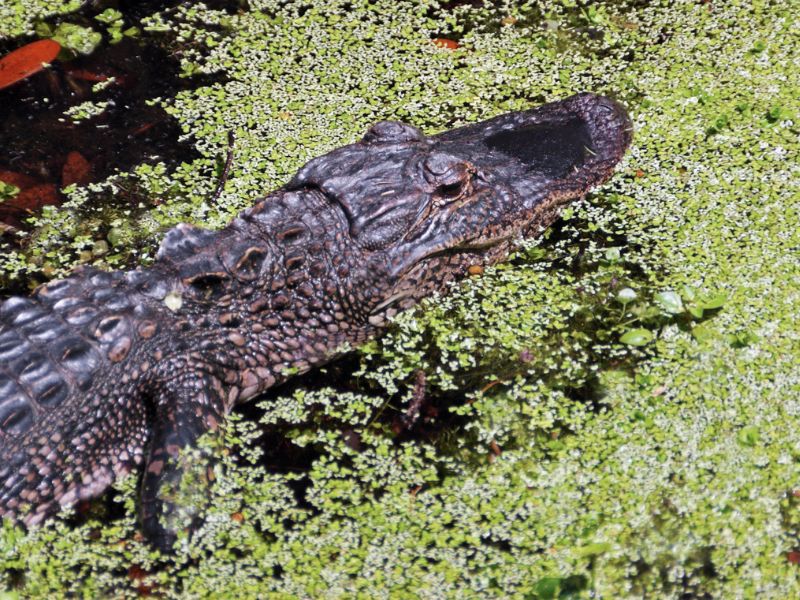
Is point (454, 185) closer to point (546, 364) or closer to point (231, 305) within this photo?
point (546, 364)

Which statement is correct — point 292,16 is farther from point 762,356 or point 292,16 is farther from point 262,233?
point 762,356

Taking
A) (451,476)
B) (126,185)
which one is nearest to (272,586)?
(451,476)

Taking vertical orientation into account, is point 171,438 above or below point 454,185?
below

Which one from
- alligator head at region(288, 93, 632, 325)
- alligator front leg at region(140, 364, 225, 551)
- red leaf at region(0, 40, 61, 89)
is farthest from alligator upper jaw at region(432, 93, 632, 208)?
red leaf at region(0, 40, 61, 89)

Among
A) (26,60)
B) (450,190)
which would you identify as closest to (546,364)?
(450,190)

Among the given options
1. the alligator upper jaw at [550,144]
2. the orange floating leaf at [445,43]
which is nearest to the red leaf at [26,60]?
the orange floating leaf at [445,43]

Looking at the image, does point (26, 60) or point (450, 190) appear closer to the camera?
point (450, 190)

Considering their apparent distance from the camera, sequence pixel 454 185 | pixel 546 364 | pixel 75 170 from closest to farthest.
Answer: pixel 546 364, pixel 454 185, pixel 75 170

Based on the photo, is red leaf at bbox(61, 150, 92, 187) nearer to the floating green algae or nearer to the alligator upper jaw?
the floating green algae
